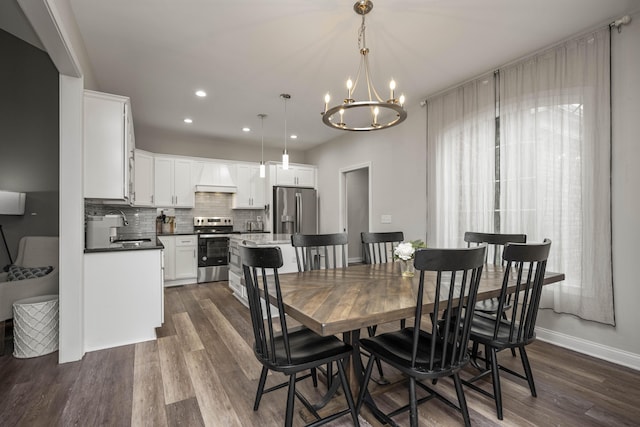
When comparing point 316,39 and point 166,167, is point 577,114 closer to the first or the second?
point 316,39

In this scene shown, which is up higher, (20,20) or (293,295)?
(20,20)

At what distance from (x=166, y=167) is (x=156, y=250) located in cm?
295

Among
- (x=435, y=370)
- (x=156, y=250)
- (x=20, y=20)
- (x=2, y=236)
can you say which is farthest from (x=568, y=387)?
(x=2, y=236)

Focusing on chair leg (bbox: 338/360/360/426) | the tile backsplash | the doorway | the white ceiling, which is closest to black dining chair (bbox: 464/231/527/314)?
chair leg (bbox: 338/360/360/426)

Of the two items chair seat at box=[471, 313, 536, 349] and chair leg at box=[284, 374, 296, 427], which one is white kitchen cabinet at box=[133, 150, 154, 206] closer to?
chair leg at box=[284, 374, 296, 427]

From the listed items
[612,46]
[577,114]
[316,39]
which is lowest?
[577,114]

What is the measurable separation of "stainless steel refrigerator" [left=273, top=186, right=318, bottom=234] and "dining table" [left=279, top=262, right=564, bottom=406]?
374 centimetres

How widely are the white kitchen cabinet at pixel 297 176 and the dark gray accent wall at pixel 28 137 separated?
11.4 ft

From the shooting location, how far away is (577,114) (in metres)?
2.63

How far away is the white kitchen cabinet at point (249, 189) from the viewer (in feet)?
20.2

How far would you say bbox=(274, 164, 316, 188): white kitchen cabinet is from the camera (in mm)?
6227

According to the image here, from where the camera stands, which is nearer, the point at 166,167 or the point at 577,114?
the point at 577,114

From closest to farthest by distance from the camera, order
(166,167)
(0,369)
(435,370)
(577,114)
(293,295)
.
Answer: (435,370), (293,295), (0,369), (577,114), (166,167)

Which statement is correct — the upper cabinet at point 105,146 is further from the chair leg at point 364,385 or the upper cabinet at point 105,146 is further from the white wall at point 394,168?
the white wall at point 394,168
